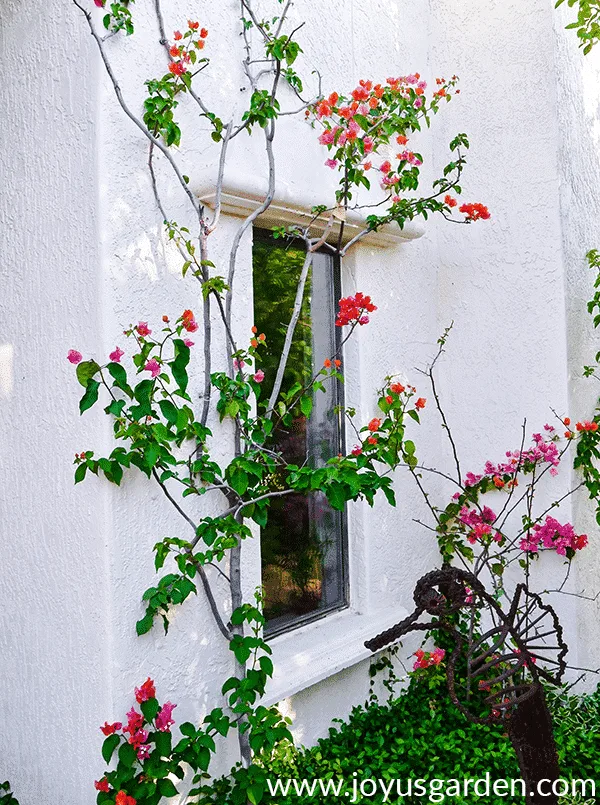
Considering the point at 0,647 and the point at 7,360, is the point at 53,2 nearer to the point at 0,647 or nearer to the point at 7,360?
the point at 7,360

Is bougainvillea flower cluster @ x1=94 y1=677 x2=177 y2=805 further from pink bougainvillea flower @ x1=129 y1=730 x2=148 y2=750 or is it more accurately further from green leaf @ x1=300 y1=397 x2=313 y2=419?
green leaf @ x1=300 y1=397 x2=313 y2=419

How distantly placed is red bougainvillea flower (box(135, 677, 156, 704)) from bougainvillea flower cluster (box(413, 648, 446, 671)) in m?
1.71

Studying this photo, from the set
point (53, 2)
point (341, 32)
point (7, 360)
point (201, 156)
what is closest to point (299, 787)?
point (7, 360)

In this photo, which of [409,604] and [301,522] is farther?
[409,604]

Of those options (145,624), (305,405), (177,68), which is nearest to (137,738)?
(145,624)

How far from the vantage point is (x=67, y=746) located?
9.12ft

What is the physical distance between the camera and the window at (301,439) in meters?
3.60

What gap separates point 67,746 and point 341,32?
3471 mm

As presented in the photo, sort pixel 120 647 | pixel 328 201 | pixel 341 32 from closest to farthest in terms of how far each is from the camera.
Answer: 1. pixel 120 647
2. pixel 328 201
3. pixel 341 32

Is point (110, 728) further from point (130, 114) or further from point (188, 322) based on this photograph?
point (130, 114)

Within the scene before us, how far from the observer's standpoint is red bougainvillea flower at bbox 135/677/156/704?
8.82 feet

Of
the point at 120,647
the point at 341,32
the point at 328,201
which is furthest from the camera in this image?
the point at 341,32

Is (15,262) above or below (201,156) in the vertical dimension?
below

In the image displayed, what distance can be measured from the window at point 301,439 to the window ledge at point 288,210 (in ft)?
0.48
